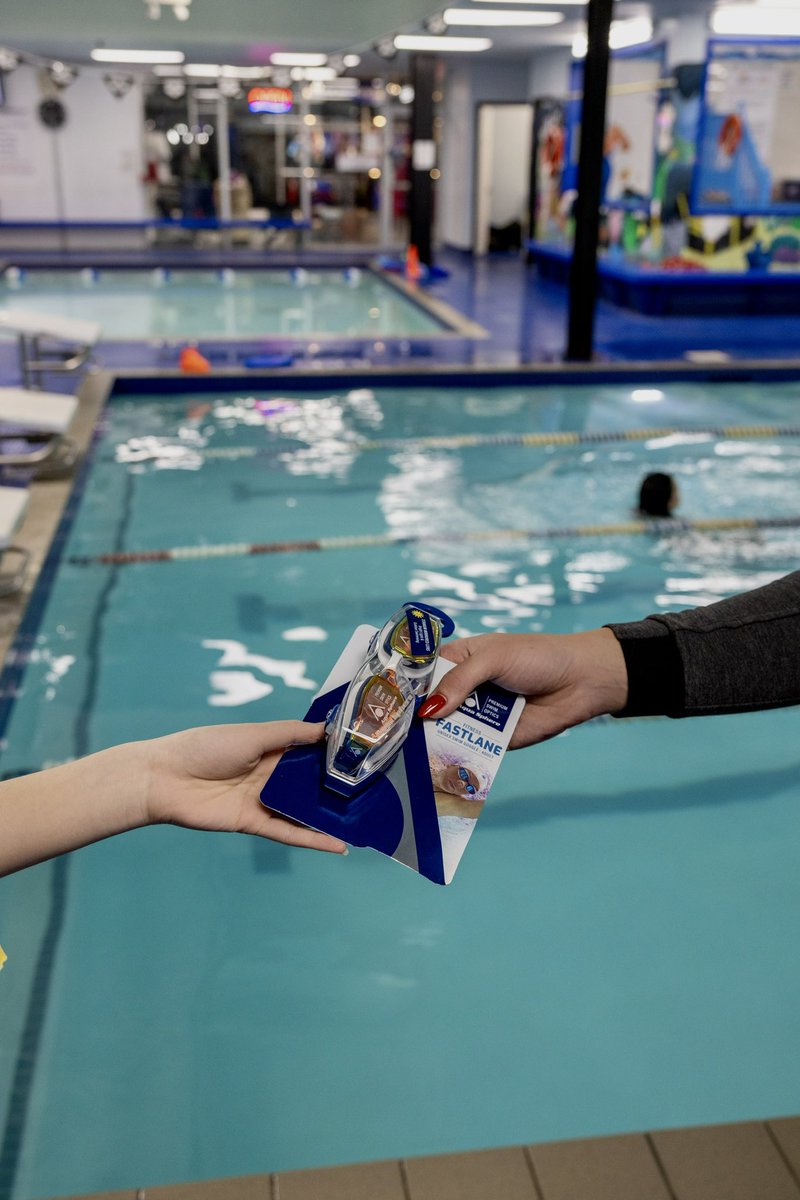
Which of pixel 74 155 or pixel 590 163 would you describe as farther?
pixel 74 155

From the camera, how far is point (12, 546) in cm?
476

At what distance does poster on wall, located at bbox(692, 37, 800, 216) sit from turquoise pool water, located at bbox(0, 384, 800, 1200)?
8808 millimetres

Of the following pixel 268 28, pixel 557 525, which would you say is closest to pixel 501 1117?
pixel 268 28

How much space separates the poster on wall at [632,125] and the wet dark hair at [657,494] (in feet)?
26.5

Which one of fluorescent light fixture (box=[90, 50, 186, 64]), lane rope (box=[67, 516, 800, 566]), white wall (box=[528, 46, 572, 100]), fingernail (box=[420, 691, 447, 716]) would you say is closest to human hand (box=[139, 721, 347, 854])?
fingernail (box=[420, 691, 447, 716])

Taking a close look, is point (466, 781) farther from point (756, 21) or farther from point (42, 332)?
point (756, 21)

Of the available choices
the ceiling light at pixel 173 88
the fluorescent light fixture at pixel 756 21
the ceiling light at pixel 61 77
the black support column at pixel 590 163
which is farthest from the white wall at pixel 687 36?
the ceiling light at pixel 173 88

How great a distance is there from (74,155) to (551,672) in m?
19.6

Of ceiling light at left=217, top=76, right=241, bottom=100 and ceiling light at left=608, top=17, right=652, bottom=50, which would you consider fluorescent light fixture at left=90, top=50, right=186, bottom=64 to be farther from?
ceiling light at left=217, top=76, right=241, bottom=100

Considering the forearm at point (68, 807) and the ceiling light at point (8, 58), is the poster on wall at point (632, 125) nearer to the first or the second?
the ceiling light at point (8, 58)

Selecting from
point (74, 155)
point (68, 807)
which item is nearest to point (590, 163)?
point (68, 807)

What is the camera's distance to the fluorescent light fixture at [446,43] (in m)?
14.4

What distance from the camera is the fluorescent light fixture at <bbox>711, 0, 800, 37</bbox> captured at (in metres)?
11.5

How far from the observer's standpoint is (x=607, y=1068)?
2299 mm
